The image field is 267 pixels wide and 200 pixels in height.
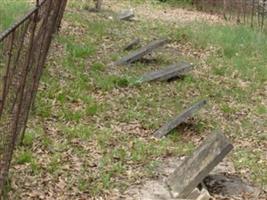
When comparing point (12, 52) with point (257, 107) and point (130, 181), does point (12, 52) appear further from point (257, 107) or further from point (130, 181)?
point (257, 107)

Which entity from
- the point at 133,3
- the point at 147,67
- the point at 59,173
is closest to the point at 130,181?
the point at 59,173

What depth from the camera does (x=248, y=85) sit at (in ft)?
33.5

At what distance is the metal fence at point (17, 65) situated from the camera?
13.7ft

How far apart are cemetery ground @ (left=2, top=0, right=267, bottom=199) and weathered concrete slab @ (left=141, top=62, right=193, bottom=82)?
135 mm

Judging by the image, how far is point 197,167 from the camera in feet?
19.2

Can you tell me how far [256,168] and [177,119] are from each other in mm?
1305

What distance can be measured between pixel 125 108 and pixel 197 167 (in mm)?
2422

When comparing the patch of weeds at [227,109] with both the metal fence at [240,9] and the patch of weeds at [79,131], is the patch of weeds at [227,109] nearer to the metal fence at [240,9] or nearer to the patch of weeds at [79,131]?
the patch of weeds at [79,131]

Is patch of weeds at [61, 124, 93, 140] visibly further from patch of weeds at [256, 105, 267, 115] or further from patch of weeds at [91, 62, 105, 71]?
patch of weeds at [256, 105, 267, 115]

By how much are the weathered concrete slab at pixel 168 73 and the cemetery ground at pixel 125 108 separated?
14 centimetres

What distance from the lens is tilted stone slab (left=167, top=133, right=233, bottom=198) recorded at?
5.71 meters

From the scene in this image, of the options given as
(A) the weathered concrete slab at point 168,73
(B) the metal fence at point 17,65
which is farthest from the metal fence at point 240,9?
(B) the metal fence at point 17,65

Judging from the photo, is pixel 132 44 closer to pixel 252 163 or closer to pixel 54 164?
pixel 252 163

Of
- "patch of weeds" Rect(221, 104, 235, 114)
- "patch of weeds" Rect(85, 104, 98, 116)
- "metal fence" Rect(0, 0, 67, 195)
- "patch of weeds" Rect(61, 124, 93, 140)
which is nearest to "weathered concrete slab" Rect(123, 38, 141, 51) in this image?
"patch of weeds" Rect(221, 104, 235, 114)
